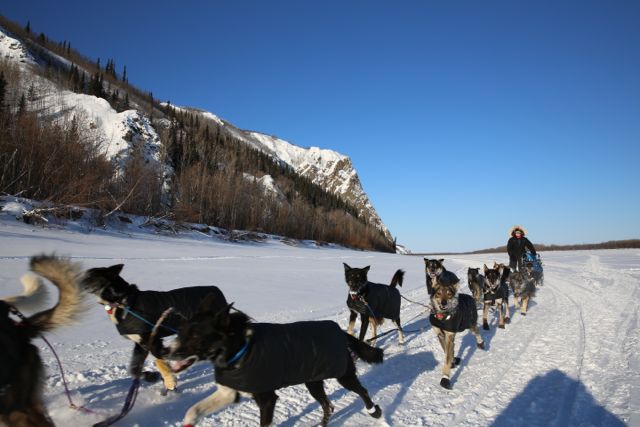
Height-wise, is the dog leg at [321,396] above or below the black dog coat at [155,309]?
below

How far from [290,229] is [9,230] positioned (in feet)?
130

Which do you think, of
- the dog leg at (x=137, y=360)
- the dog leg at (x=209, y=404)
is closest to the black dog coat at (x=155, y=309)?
the dog leg at (x=137, y=360)

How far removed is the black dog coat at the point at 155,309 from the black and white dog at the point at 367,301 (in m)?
3.06

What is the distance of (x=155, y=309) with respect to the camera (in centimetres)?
461

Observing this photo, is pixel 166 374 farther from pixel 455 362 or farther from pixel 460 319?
pixel 455 362

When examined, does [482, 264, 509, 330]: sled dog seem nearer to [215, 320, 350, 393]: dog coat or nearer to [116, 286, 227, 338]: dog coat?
[215, 320, 350, 393]: dog coat

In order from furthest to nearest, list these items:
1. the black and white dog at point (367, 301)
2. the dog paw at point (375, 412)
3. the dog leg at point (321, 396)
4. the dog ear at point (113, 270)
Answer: the black and white dog at point (367, 301) < the dog ear at point (113, 270) < the dog paw at point (375, 412) < the dog leg at point (321, 396)

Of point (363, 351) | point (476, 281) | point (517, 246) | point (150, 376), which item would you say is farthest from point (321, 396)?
point (517, 246)

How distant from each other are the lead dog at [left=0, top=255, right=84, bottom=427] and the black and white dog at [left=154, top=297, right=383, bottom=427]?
91cm

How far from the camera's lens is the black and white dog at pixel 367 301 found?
707cm

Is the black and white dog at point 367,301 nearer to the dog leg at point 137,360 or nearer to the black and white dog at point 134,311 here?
the black and white dog at point 134,311

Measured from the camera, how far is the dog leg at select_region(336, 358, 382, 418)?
4.14 meters

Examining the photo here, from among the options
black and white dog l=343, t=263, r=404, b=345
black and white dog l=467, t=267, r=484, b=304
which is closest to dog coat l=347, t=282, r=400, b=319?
black and white dog l=343, t=263, r=404, b=345

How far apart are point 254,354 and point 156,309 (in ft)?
6.27
